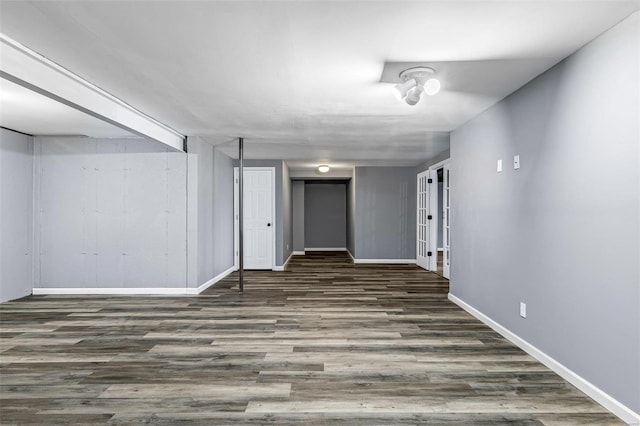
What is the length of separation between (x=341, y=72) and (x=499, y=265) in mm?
2455

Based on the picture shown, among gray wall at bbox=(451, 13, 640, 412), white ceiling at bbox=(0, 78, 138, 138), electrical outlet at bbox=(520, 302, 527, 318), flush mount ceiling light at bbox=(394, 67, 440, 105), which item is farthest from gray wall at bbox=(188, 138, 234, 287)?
electrical outlet at bbox=(520, 302, 527, 318)

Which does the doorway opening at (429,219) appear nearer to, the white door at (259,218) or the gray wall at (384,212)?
the gray wall at (384,212)

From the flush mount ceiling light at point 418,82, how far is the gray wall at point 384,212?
230 inches

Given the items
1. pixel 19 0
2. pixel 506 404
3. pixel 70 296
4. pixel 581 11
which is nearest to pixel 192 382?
pixel 506 404

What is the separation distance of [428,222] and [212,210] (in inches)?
172

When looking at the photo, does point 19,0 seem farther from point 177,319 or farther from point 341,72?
point 177,319

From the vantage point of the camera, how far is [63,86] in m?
2.97

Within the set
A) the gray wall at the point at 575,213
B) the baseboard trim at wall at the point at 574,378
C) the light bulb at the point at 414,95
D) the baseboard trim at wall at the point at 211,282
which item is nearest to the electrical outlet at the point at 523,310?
the gray wall at the point at 575,213

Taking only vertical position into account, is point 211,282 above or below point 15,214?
below

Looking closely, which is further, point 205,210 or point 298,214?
point 298,214

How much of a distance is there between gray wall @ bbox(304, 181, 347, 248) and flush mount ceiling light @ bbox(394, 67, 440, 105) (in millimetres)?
8900

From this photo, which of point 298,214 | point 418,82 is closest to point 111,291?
point 418,82

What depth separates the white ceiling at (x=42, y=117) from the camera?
3594 millimetres

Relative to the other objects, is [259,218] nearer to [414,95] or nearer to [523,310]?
[414,95]
